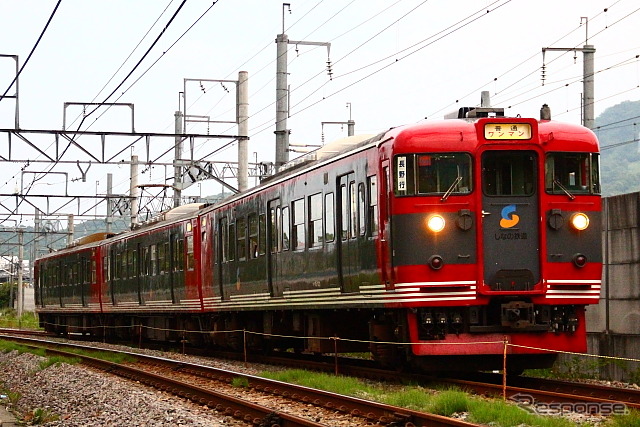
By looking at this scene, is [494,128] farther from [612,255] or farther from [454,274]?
[612,255]

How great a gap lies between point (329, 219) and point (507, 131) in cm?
329

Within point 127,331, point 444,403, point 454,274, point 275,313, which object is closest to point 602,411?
point 444,403

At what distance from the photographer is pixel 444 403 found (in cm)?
1041

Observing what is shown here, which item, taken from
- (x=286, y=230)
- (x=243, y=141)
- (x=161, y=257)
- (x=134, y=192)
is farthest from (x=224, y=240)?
(x=134, y=192)

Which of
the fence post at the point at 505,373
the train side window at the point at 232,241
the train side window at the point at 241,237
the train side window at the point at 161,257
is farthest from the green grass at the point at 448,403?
the train side window at the point at 161,257

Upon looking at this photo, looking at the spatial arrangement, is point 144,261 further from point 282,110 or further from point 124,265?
point 282,110

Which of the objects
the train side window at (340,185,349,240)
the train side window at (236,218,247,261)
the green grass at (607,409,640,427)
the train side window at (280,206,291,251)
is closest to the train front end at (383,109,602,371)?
the train side window at (340,185,349,240)

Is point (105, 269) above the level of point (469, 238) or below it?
below

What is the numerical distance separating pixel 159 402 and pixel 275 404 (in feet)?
5.69

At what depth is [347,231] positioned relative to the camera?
14.8 metres

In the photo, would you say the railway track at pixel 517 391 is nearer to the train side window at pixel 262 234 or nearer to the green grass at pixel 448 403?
the green grass at pixel 448 403

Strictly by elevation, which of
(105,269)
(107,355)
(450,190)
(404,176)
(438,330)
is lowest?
(107,355)

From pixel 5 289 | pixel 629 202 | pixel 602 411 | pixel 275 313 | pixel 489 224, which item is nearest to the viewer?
pixel 602 411

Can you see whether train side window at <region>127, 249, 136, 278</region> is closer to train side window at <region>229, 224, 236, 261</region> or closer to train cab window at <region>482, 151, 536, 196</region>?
train side window at <region>229, 224, 236, 261</region>
